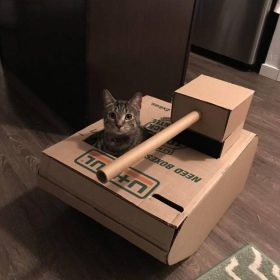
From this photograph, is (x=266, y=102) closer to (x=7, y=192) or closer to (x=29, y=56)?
(x=29, y=56)

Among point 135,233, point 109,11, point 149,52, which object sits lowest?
point 135,233

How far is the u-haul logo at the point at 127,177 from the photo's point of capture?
34.8 inches

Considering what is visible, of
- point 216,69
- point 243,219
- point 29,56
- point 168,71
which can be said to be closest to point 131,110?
point 243,219

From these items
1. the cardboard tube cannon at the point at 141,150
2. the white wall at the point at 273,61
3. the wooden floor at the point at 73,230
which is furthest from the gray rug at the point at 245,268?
the white wall at the point at 273,61

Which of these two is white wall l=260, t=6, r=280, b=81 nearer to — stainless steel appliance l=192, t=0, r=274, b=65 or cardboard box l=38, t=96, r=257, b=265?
stainless steel appliance l=192, t=0, r=274, b=65

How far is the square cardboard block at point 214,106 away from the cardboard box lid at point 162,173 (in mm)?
85

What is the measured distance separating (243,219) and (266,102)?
1.14 meters

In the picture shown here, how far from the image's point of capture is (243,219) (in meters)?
1.23

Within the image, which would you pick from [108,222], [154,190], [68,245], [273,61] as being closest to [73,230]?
[68,245]

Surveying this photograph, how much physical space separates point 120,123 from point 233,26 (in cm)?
195

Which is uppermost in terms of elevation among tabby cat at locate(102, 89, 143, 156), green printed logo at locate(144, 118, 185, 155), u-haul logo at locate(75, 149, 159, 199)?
tabby cat at locate(102, 89, 143, 156)

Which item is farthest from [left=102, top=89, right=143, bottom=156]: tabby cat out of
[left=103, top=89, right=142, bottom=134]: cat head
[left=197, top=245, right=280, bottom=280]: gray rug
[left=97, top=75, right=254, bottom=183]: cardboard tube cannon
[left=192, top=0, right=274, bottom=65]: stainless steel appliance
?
[left=192, top=0, right=274, bottom=65]: stainless steel appliance

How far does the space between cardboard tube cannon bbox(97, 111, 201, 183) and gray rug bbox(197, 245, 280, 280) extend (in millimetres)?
440

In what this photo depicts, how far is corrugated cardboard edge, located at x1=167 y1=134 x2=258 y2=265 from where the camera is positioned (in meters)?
0.85
